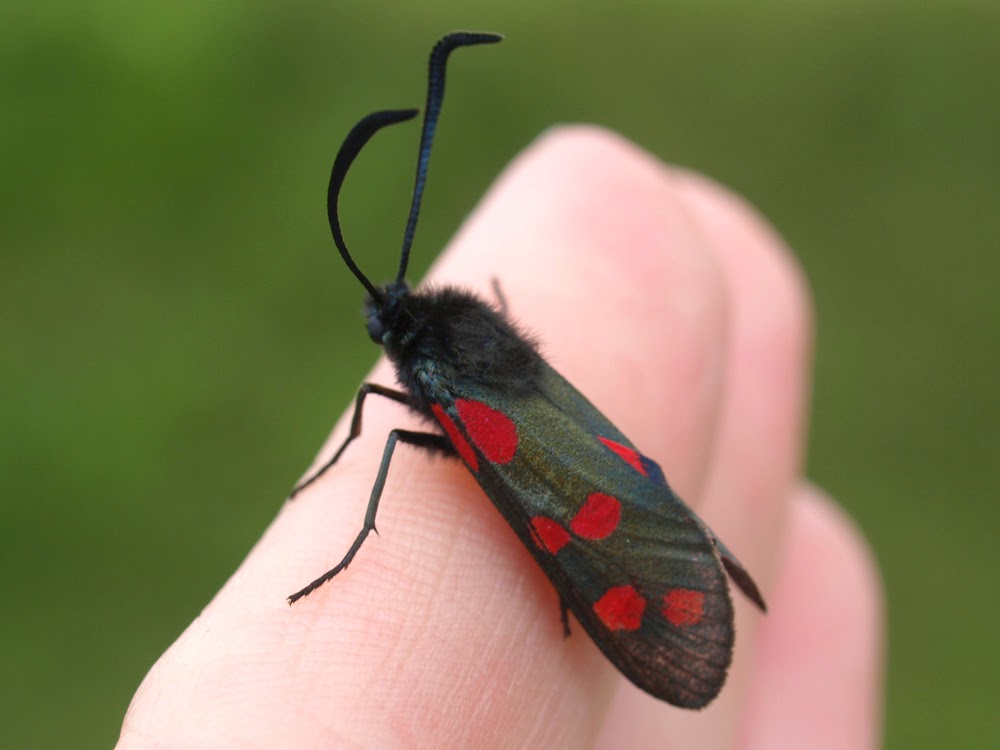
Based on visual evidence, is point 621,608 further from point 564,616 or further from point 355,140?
point 355,140

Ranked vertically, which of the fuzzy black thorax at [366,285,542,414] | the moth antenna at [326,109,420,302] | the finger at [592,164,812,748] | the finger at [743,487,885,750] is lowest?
the finger at [743,487,885,750]

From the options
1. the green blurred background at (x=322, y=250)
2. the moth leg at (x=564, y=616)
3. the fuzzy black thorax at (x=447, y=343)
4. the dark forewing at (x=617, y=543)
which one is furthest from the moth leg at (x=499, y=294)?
the green blurred background at (x=322, y=250)

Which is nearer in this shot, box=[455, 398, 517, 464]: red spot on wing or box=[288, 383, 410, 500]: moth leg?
box=[455, 398, 517, 464]: red spot on wing

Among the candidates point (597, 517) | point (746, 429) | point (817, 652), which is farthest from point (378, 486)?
point (817, 652)

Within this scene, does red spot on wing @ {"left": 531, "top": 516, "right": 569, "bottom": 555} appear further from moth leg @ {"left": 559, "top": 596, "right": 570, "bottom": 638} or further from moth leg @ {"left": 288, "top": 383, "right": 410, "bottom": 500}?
moth leg @ {"left": 288, "top": 383, "right": 410, "bottom": 500}

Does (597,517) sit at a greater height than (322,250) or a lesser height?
greater


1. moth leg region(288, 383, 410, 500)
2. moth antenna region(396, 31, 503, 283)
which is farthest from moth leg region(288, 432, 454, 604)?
moth antenna region(396, 31, 503, 283)
